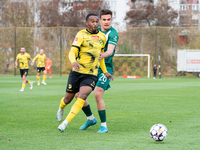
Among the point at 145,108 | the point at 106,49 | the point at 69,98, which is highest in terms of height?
the point at 106,49

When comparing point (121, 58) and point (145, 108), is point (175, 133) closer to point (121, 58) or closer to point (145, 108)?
point (145, 108)

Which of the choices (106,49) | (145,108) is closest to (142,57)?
(145,108)

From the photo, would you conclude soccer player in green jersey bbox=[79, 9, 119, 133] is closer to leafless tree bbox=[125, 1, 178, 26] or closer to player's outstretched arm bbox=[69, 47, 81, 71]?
player's outstretched arm bbox=[69, 47, 81, 71]

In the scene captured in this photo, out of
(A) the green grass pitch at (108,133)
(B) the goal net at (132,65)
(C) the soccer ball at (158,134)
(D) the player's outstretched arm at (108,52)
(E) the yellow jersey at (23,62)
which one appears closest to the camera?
(A) the green grass pitch at (108,133)

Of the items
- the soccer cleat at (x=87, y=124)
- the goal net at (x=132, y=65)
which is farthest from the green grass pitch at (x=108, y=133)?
the goal net at (x=132, y=65)

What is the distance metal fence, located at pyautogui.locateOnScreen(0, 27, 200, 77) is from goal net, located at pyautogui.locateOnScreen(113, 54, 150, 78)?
0.71 m

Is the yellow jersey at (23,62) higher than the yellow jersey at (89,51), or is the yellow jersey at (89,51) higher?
the yellow jersey at (89,51)

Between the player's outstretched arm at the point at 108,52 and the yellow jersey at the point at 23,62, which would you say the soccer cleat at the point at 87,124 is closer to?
the player's outstretched arm at the point at 108,52

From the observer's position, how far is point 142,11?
61.9 metres

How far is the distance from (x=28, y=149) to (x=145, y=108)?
609 centimetres

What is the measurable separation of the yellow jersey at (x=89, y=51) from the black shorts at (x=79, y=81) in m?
0.08

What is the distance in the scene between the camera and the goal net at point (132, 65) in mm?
38188

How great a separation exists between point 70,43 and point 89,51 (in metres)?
33.1

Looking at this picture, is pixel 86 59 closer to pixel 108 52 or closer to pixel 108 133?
pixel 108 52
